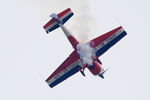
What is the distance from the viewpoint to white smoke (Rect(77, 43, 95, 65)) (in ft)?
376

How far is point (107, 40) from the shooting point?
385ft

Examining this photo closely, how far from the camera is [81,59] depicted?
116125mm

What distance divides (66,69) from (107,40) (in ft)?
31.3

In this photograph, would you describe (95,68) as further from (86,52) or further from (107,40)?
(107,40)

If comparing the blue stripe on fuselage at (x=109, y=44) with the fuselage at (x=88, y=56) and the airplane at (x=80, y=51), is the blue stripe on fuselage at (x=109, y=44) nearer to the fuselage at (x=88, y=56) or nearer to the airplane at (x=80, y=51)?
the airplane at (x=80, y=51)

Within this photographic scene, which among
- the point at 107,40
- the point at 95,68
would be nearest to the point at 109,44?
the point at 107,40

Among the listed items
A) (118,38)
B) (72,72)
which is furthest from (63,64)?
(118,38)

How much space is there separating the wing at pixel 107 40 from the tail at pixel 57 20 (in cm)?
665

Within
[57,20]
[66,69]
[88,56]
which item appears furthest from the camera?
[66,69]

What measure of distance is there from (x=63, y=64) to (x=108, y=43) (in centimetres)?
939

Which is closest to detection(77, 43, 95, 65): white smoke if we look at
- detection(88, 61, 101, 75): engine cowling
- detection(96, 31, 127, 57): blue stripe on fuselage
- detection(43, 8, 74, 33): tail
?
detection(88, 61, 101, 75): engine cowling

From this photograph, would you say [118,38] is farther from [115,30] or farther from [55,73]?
[55,73]

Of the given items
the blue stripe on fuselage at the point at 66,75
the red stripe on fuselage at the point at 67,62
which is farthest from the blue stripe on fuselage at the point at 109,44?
the blue stripe on fuselage at the point at 66,75

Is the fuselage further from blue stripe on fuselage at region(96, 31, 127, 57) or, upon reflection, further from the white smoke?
blue stripe on fuselage at region(96, 31, 127, 57)
